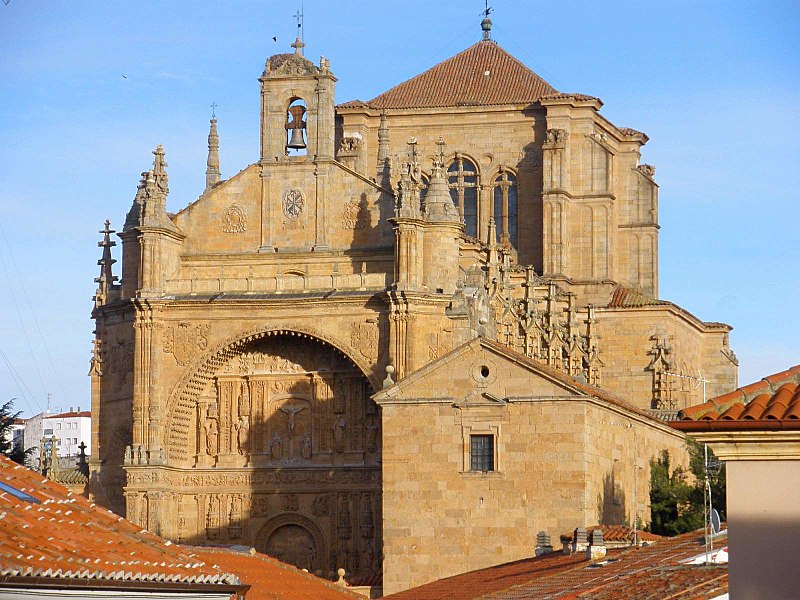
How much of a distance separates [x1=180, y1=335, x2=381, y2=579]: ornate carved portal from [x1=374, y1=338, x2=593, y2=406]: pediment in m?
12.0

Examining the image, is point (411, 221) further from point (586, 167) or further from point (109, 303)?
point (586, 167)

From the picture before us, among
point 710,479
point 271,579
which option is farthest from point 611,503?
point 271,579

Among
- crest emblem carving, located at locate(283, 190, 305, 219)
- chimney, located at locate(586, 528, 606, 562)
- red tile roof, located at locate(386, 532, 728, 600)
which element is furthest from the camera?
crest emblem carving, located at locate(283, 190, 305, 219)

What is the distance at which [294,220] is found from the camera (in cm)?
6656

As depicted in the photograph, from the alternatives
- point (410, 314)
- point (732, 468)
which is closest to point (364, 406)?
point (410, 314)

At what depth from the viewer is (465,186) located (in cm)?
8425

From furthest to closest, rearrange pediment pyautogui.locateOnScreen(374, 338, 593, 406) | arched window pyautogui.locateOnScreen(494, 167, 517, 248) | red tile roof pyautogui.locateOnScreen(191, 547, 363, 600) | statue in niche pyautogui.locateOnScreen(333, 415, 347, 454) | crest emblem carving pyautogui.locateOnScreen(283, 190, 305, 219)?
1. arched window pyautogui.locateOnScreen(494, 167, 517, 248)
2. crest emblem carving pyautogui.locateOnScreen(283, 190, 305, 219)
3. statue in niche pyautogui.locateOnScreen(333, 415, 347, 454)
4. pediment pyautogui.locateOnScreen(374, 338, 593, 406)
5. red tile roof pyautogui.locateOnScreen(191, 547, 363, 600)

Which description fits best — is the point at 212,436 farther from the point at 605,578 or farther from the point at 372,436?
the point at 605,578

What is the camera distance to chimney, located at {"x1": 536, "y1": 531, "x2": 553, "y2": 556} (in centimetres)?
4769

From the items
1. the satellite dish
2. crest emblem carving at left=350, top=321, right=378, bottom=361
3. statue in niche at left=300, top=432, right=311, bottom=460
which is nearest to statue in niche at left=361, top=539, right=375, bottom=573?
statue in niche at left=300, top=432, right=311, bottom=460

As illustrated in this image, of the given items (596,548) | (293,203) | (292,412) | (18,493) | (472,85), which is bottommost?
(596,548)

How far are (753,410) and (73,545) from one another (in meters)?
8.44

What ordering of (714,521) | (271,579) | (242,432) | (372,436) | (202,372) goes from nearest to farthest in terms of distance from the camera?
(714,521) < (271,579) < (372,436) < (202,372) < (242,432)

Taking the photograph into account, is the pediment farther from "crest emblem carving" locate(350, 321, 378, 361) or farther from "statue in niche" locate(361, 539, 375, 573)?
"statue in niche" locate(361, 539, 375, 573)
